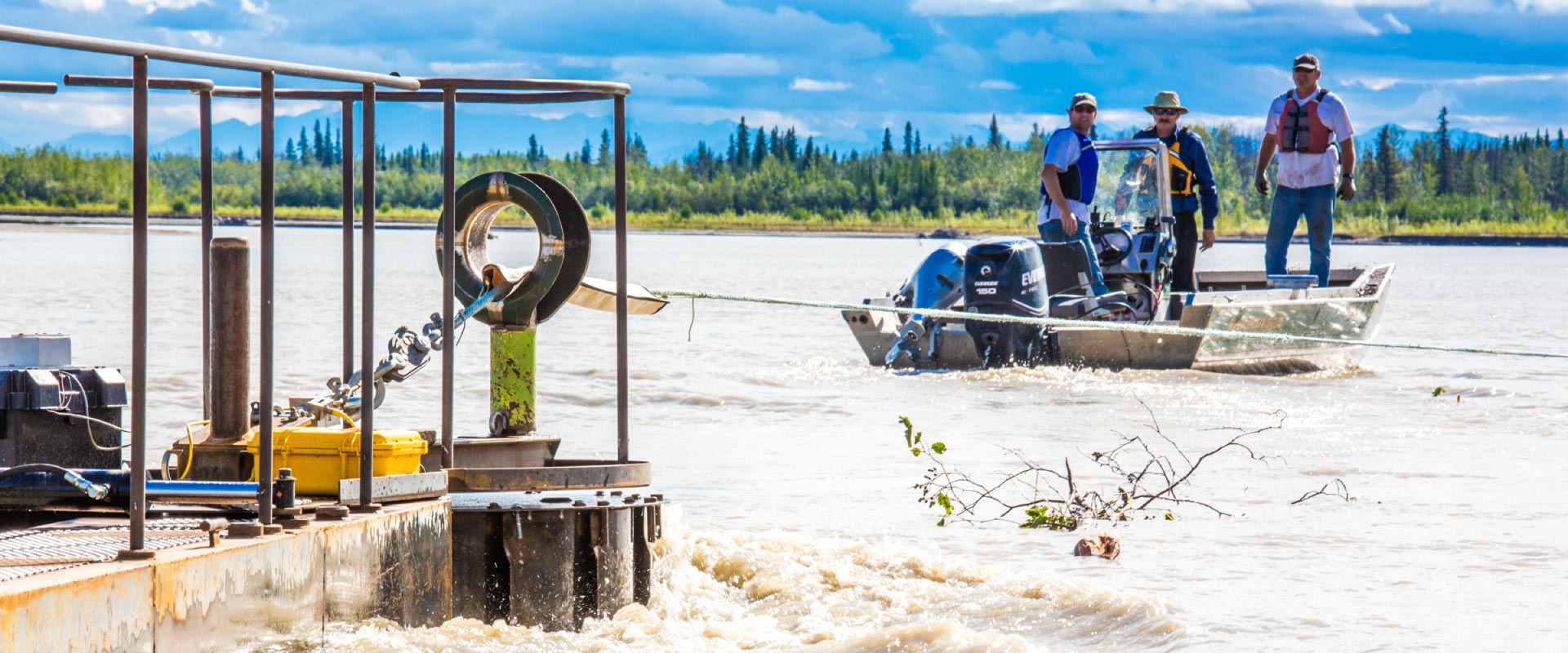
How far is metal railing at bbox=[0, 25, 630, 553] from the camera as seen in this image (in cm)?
441

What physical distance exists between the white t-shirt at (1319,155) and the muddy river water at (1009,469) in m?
1.85

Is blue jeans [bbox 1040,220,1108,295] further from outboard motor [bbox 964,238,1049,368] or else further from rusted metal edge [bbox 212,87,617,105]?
rusted metal edge [bbox 212,87,617,105]

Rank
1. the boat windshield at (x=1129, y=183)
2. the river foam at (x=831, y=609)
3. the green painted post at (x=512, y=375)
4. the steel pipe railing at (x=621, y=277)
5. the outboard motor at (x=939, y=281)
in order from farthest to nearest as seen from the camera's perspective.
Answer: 1. the outboard motor at (x=939, y=281)
2. the boat windshield at (x=1129, y=183)
3. the green painted post at (x=512, y=375)
4. the steel pipe railing at (x=621, y=277)
5. the river foam at (x=831, y=609)

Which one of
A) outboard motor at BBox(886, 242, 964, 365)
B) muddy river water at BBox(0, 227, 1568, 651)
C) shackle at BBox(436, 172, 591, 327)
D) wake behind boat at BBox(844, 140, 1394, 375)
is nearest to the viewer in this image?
shackle at BBox(436, 172, 591, 327)

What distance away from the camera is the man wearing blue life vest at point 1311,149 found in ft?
50.5

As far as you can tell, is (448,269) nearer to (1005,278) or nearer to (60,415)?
(60,415)

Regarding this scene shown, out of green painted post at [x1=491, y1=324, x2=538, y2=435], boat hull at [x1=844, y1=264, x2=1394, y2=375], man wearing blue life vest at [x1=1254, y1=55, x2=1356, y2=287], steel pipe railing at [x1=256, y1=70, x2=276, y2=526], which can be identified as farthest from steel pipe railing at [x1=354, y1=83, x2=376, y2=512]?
man wearing blue life vest at [x1=1254, y1=55, x2=1356, y2=287]

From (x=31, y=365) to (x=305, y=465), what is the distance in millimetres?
1375

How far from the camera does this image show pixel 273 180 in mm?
5031

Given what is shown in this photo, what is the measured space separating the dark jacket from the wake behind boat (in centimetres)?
27

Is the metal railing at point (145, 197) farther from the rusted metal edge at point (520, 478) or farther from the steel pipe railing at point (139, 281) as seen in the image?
the rusted metal edge at point (520, 478)

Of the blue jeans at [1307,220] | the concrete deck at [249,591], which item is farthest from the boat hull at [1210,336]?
the concrete deck at [249,591]

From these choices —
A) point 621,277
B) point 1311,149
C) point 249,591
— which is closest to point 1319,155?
point 1311,149

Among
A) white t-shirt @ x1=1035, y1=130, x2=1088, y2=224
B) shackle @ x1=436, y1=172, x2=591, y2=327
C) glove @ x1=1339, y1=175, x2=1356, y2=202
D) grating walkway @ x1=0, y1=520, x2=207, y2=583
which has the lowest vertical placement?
grating walkway @ x1=0, y1=520, x2=207, y2=583
